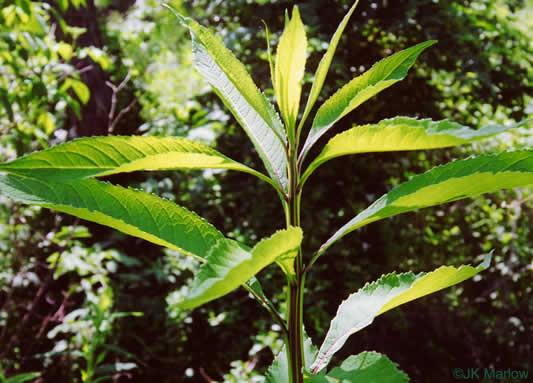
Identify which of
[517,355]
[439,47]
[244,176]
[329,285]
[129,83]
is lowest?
[517,355]

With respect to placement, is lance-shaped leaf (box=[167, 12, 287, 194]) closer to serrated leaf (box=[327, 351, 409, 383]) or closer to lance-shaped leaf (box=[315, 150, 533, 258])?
lance-shaped leaf (box=[315, 150, 533, 258])

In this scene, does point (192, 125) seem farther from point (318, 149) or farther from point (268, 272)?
point (268, 272)

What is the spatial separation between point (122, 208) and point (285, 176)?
0.27 meters

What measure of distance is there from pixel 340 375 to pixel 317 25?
253 centimetres

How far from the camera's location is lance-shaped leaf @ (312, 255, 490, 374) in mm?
565

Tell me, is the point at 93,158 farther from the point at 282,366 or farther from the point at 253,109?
the point at 282,366

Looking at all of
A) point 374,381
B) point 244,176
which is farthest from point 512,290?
point 374,381

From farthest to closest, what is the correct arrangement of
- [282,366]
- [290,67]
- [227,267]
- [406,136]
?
[282,366], [290,67], [406,136], [227,267]

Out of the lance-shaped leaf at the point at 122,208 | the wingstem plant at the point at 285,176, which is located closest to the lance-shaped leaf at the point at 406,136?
the wingstem plant at the point at 285,176

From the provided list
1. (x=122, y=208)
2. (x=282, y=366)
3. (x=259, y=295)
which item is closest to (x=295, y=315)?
(x=259, y=295)

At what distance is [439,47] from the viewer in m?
2.93

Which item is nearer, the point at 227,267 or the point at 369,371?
the point at 227,267

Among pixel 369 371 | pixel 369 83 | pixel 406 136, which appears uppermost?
pixel 369 83

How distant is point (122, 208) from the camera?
579mm
